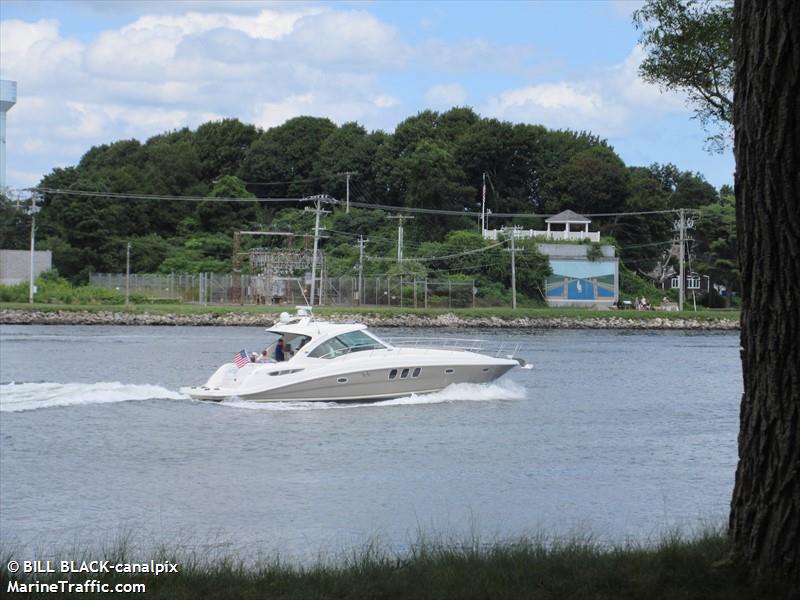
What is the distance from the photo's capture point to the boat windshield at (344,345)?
1275 inches

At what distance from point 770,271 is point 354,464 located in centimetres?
1677

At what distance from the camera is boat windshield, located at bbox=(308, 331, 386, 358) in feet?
106

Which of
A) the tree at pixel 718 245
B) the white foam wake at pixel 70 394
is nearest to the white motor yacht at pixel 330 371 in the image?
the white foam wake at pixel 70 394

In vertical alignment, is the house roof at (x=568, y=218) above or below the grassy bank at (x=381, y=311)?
above

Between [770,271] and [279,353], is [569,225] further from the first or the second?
[770,271]

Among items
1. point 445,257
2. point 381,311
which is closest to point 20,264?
point 381,311

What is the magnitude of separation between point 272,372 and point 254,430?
393 centimetres

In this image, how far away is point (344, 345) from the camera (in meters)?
32.6

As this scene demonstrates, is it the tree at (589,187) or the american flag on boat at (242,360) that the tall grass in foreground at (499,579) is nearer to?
the american flag on boat at (242,360)

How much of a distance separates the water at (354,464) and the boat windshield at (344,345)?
1.76 m

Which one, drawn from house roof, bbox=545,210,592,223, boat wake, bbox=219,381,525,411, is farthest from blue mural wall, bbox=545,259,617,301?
boat wake, bbox=219,381,525,411

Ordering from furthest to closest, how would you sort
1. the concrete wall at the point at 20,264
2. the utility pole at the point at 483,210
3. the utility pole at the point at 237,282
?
1. the utility pole at the point at 483,210
2. the concrete wall at the point at 20,264
3. the utility pole at the point at 237,282

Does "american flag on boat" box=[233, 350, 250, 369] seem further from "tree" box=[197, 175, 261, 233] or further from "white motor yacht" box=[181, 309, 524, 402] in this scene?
"tree" box=[197, 175, 261, 233]

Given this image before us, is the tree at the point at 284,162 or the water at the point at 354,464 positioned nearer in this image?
the water at the point at 354,464
